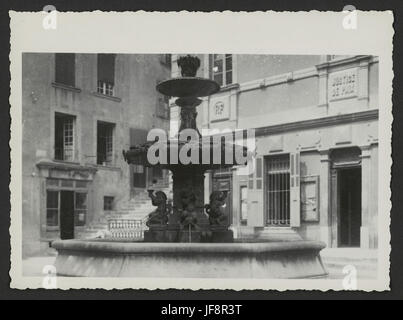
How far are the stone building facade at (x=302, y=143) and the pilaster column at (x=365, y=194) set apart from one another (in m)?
0.02

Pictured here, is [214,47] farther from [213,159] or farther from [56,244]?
[56,244]

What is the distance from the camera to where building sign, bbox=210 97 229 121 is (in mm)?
17953

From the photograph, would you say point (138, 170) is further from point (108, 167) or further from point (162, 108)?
point (162, 108)

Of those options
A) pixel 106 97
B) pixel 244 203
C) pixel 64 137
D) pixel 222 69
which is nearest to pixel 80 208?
pixel 64 137

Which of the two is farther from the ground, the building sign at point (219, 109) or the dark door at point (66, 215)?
the building sign at point (219, 109)

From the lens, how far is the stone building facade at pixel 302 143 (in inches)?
590

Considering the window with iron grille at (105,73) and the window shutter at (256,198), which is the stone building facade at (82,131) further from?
the window shutter at (256,198)

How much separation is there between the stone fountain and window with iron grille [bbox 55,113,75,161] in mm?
8832

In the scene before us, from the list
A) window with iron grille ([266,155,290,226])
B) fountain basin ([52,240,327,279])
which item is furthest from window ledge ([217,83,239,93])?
fountain basin ([52,240,327,279])

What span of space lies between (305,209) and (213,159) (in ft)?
20.7

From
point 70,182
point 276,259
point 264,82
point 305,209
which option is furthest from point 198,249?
point 70,182

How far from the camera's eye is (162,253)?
29.8ft

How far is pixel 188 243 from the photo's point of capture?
30.2 feet

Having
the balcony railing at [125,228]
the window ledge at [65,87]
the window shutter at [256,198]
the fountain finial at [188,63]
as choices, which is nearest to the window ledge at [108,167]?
the balcony railing at [125,228]
